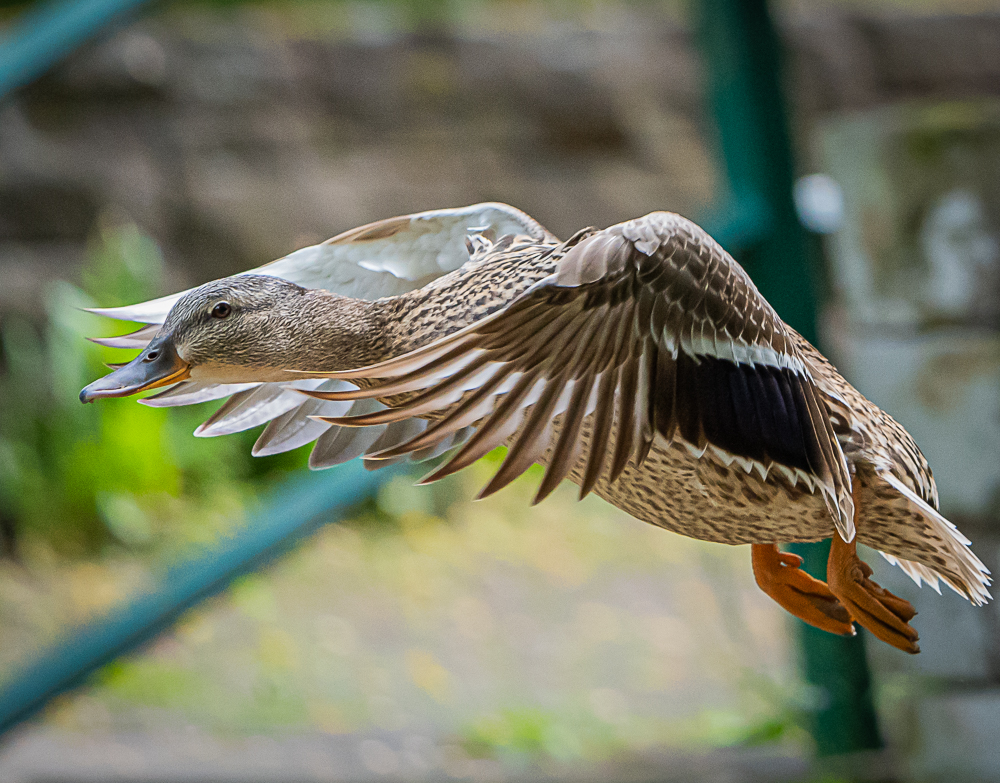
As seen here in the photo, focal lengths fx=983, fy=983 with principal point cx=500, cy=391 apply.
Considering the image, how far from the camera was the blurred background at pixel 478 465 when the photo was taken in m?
1.01

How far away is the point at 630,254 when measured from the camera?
0.64 ft

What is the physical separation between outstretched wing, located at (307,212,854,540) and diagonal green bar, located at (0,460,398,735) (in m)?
0.61

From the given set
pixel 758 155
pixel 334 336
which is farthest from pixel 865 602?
pixel 758 155

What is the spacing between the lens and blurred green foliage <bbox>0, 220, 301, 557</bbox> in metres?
1.74

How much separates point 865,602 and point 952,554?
0.07 feet

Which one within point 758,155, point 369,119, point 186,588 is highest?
point 369,119

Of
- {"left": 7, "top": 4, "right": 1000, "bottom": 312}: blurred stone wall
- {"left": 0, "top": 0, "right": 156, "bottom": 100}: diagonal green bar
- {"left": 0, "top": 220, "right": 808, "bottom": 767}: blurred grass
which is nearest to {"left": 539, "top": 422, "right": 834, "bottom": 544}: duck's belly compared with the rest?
{"left": 0, "top": 0, "right": 156, "bottom": 100}: diagonal green bar

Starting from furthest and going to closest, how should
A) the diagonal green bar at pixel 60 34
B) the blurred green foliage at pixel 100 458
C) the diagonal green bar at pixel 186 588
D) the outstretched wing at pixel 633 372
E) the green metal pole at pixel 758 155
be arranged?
the blurred green foliage at pixel 100 458 → the green metal pole at pixel 758 155 → the diagonal green bar at pixel 186 588 → the diagonal green bar at pixel 60 34 → the outstretched wing at pixel 633 372

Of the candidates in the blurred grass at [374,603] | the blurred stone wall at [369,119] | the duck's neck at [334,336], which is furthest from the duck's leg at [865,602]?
the blurred stone wall at [369,119]

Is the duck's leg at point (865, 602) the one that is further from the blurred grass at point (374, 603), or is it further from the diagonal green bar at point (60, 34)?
the blurred grass at point (374, 603)

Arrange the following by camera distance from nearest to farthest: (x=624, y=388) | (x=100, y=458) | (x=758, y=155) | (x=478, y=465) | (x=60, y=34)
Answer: (x=624, y=388), (x=60, y=34), (x=758, y=155), (x=478, y=465), (x=100, y=458)

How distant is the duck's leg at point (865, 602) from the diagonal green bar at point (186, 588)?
60cm

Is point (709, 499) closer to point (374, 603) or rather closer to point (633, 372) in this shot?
point (633, 372)

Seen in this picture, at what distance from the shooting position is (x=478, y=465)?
1.57 metres
